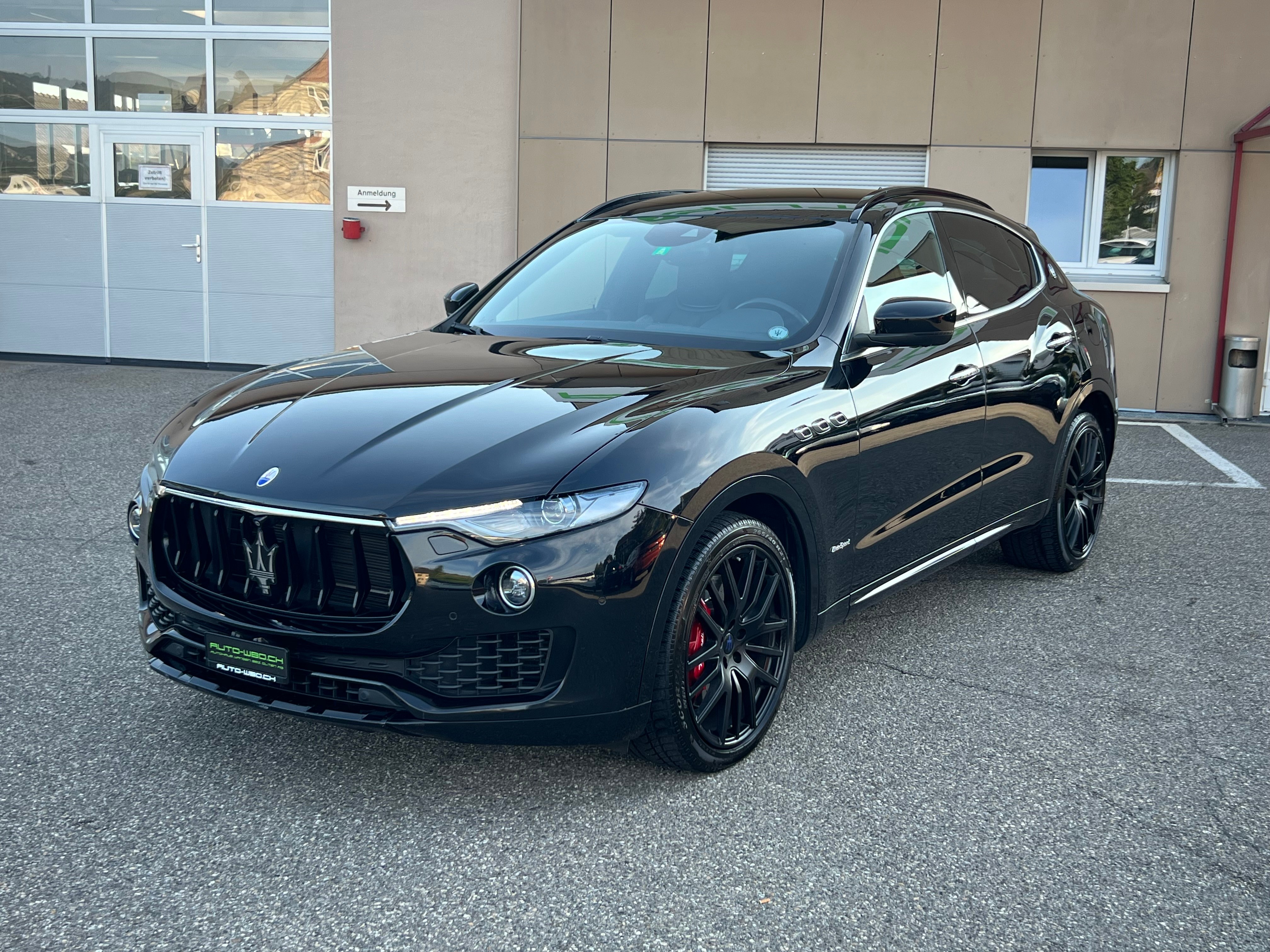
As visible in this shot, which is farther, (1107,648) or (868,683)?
(1107,648)

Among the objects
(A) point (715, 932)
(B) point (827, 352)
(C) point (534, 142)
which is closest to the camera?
(A) point (715, 932)

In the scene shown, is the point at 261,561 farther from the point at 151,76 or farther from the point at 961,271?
the point at 151,76

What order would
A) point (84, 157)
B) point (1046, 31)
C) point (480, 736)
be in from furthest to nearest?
point (84, 157) < point (1046, 31) < point (480, 736)

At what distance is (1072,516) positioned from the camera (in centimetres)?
551

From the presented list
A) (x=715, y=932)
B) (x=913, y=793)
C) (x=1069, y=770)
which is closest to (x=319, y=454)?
(x=715, y=932)

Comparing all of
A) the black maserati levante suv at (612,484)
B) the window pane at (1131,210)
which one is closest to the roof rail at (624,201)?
the black maserati levante suv at (612,484)

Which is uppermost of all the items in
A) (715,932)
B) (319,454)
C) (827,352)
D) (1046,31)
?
(1046,31)

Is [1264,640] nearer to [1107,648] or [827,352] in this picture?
[1107,648]

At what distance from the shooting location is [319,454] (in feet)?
10.1

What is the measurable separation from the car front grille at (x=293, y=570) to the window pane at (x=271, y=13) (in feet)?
36.5

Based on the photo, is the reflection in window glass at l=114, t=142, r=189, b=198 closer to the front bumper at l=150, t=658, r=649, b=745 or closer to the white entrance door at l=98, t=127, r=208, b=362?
the white entrance door at l=98, t=127, r=208, b=362

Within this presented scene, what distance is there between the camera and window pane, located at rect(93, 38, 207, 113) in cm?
1320

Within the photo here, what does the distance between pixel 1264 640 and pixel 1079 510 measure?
1.12 meters

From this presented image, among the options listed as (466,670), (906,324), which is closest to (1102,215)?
(906,324)
